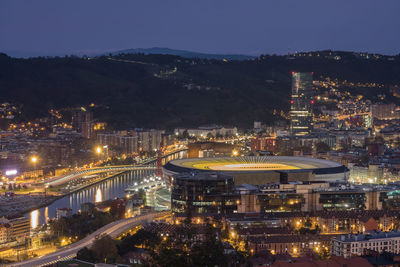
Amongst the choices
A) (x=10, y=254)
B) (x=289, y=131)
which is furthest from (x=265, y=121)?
(x=10, y=254)

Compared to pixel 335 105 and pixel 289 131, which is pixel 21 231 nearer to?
pixel 289 131

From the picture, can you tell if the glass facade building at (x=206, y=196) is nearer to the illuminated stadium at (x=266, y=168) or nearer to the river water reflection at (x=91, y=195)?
the illuminated stadium at (x=266, y=168)

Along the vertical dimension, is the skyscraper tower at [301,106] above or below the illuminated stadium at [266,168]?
above

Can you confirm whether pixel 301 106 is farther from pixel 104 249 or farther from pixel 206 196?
pixel 104 249

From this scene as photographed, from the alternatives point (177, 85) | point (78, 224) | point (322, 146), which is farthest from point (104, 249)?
point (177, 85)

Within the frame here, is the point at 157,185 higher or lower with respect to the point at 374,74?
lower

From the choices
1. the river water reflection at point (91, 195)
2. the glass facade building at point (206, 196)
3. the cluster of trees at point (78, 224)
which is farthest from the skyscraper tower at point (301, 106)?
the cluster of trees at point (78, 224)
